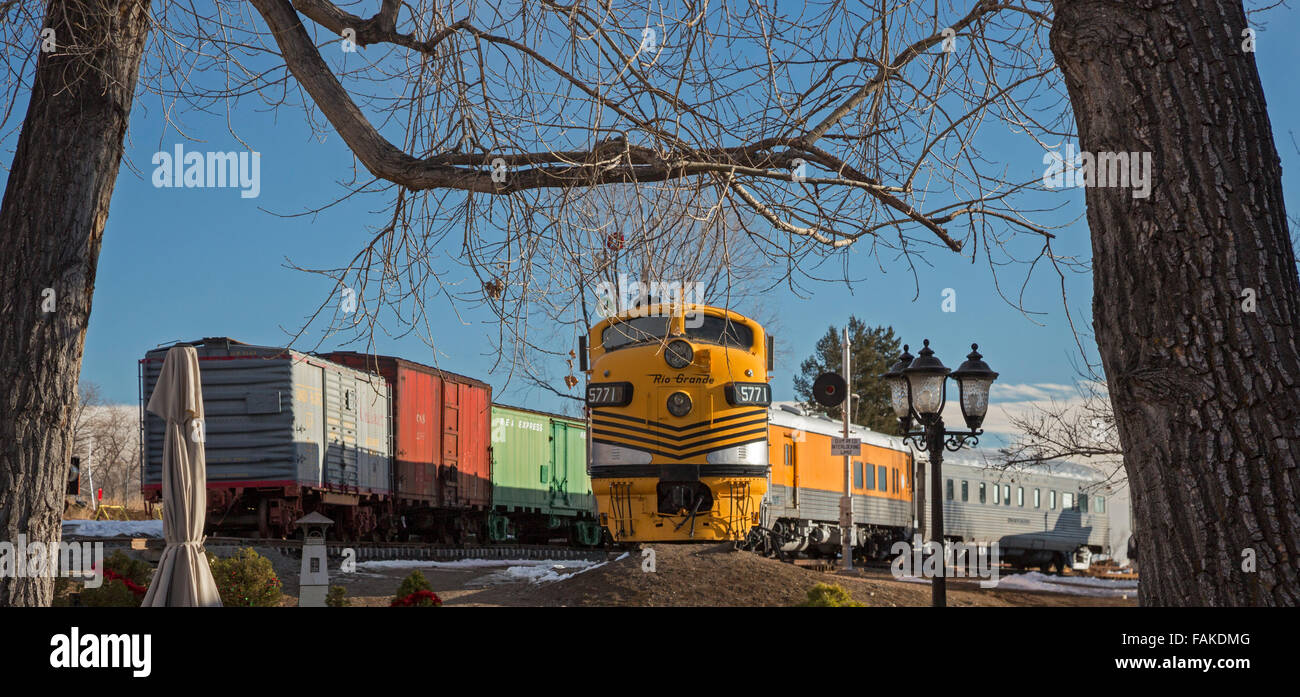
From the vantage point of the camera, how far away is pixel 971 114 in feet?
23.1

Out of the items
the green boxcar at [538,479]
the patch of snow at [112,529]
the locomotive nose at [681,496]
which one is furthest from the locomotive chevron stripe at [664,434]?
the green boxcar at [538,479]

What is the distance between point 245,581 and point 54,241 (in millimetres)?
4569

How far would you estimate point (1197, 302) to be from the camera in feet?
15.2

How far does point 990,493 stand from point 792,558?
1008cm

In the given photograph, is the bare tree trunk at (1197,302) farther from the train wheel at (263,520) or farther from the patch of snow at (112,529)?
the patch of snow at (112,529)

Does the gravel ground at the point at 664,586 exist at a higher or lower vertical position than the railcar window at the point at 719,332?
lower

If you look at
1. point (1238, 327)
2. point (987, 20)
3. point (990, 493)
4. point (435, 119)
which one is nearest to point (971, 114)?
point (987, 20)

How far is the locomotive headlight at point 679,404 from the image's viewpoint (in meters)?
16.8

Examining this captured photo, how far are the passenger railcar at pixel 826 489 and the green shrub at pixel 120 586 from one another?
10.2 meters

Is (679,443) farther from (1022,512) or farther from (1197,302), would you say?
(1022,512)

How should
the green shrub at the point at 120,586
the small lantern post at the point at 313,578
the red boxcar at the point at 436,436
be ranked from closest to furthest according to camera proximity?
the green shrub at the point at 120,586 < the small lantern post at the point at 313,578 < the red boxcar at the point at 436,436

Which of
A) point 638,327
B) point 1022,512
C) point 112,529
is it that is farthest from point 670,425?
point 1022,512

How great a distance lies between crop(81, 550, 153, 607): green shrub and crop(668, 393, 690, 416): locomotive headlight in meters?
6.95

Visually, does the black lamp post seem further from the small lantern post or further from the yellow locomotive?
the small lantern post
